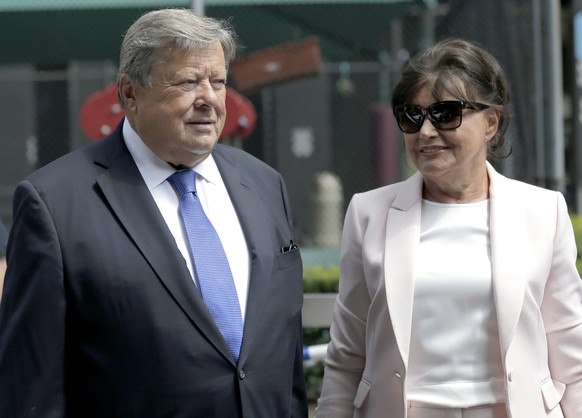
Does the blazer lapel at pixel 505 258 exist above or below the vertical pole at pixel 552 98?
below

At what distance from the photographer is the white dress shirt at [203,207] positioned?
3.01 meters

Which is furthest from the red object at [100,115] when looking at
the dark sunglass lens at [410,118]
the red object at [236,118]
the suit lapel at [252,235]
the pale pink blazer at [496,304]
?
the dark sunglass lens at [410,118]

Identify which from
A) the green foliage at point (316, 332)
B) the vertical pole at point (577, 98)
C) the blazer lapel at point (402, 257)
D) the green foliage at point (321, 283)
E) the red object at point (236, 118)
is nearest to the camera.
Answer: the blazer lapel at point (402, 257)

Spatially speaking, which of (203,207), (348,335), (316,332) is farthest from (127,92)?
(316,332)

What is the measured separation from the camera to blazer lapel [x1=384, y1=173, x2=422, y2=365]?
3119 millimetres

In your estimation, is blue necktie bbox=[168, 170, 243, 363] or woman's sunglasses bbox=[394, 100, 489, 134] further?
woman's sunglasses bbox=[394, 100, 489, 134]

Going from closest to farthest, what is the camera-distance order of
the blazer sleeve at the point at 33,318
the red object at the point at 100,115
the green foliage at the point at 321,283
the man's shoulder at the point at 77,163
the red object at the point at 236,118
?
the blazer sleeve at the point at 33,318 → the man's shoulder at the point at 77,163 → the green foliage at the point at 321,283 → the red object at the point at 100,115 → the red object at the point at 236,118

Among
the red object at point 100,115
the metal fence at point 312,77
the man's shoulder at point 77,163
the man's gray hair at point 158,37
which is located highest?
the metal fence at point 312,77

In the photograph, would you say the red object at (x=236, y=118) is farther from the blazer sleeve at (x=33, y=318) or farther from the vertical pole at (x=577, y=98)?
the blazer sleeve at (x=33, y=318)

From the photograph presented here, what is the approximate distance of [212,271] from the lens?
2.97 m

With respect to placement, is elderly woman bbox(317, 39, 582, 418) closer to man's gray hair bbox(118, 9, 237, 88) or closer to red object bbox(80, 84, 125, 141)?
man's gray hair bbox(118, 9, 237, 88)

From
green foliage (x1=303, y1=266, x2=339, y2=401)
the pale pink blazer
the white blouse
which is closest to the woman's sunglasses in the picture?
the pale pink blazer

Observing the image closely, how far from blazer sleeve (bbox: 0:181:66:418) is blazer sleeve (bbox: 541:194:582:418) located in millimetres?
1416

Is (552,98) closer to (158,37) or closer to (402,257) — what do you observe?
(402,257)
